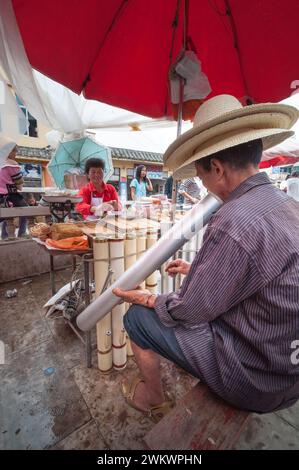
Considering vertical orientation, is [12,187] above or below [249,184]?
above

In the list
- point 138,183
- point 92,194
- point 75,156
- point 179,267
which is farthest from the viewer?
point 75,156

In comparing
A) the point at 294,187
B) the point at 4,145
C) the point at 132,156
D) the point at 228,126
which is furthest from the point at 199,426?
the point at 132,156

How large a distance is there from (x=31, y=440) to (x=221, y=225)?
1.91m

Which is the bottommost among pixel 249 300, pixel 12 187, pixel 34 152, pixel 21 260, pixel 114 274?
pixel 21 260

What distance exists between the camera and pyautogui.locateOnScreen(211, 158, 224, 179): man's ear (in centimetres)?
110

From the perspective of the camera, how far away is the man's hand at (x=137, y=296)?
52.8 inches

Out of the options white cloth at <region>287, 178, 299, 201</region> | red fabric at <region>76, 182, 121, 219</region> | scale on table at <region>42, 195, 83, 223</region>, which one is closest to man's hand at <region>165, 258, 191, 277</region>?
red fabric at <region>76, 182, 121, 219</region>

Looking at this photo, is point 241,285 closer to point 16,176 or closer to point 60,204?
point 16,176

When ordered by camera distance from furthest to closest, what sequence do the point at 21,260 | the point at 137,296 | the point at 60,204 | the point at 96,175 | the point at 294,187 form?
the point at 294,187, the point at 60,204, the point at 21,260, the point at 96,175, the point at 137,296

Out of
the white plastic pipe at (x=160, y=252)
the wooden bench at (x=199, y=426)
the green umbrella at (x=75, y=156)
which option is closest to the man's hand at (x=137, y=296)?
the white plastic pipe at (x=160, y=252)

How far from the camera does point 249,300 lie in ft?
3.15

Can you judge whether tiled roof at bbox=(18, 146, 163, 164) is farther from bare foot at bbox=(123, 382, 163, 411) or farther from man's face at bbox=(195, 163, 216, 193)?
bare foot at bbox=(123, 382, 163, 411)

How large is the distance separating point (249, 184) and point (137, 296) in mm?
954
